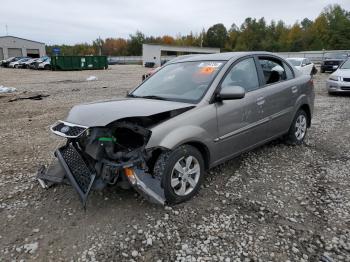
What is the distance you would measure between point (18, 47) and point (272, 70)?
6799 centimetres

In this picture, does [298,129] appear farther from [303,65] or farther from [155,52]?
[155,52]

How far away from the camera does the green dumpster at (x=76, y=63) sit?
35.2 metres

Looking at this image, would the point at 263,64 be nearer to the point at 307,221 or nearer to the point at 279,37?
the point at 307,221

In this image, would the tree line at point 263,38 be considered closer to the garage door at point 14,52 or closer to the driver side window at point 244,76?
the garage door at point 14,52

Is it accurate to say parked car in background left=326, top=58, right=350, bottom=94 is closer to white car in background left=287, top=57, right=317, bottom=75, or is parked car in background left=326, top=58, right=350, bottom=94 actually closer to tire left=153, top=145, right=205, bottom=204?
white car in background left=287, top=57, right=317, bottom=75

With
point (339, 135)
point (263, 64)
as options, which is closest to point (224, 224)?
point (263, 64)

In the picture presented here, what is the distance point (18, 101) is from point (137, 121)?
9782mm

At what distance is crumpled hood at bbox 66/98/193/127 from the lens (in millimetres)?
3131

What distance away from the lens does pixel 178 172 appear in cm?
337

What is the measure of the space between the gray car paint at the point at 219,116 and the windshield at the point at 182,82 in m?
0.12

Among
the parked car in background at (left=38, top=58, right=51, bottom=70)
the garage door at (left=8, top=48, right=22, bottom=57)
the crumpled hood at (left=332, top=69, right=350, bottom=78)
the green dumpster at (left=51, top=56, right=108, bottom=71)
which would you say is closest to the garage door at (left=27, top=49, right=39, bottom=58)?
the garage door at (left=8, top=48, right=22, bottom=57)

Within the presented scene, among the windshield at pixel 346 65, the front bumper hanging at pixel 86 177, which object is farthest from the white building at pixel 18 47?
the front bumper hanging at pixel 86 177

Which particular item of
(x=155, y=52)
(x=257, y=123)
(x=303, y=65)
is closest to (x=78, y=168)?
(x=257, y=123)

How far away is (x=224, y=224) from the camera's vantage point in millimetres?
3137
